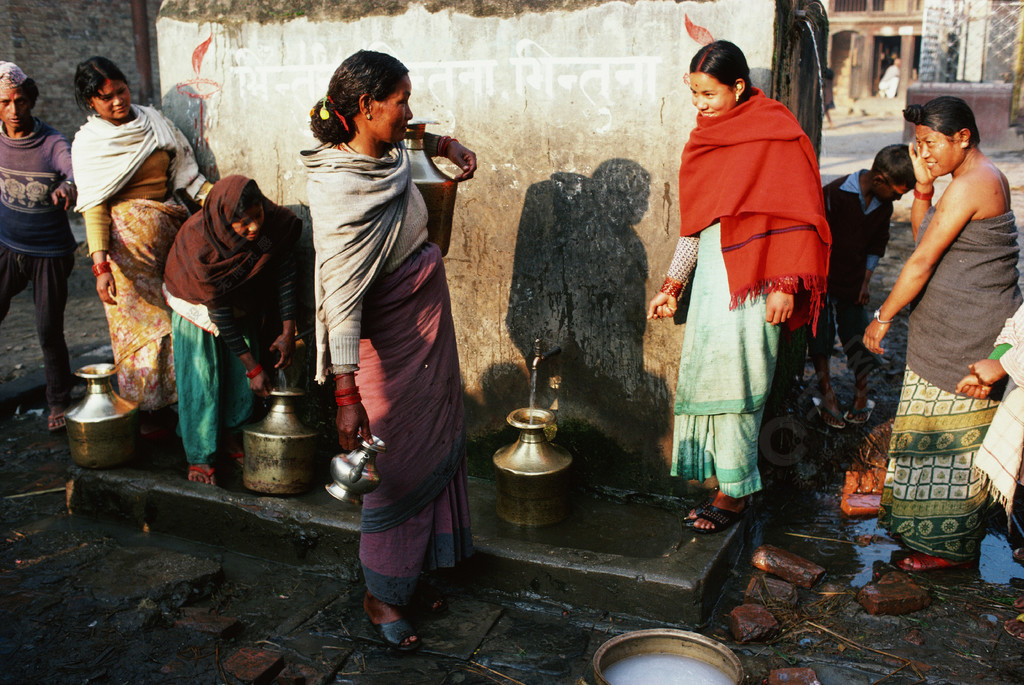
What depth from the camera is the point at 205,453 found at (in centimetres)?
412

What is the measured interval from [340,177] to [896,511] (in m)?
2.64

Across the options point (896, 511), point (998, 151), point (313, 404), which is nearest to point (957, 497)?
point (896, 511)

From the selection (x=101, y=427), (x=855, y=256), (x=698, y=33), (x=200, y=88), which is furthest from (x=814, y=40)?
(x=101, y=427)

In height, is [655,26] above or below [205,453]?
above

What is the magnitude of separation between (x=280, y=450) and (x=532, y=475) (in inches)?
47.0

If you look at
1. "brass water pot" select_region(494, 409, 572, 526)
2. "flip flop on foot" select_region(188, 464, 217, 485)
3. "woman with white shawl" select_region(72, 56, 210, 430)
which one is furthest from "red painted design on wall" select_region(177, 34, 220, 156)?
"brass water pot" select_region(494, 409, 572, 526)

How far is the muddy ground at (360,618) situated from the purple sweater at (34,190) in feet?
4.95

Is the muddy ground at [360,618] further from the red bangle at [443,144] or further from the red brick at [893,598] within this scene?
the red bangle at [443,144]

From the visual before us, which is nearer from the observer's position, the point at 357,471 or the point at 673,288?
the point at 357,471

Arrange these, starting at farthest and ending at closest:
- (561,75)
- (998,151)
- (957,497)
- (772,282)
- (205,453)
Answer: (998,151), (205,453), (561,75), (957,497), (772,282)

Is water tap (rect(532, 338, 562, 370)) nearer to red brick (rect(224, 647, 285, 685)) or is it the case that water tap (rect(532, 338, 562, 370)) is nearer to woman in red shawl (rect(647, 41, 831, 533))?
woman in red shawl (rect(647, 41, 831, 533))

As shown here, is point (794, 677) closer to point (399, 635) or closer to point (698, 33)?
point (399, 635)

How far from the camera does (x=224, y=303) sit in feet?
12.3

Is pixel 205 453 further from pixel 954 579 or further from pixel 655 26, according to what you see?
pixel 954 579
